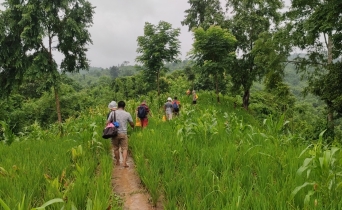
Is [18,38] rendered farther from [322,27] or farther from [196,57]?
[322,27]

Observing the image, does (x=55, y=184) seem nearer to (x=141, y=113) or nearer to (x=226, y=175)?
(x=226, y=175)

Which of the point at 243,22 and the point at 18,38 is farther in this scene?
the point at 243,22

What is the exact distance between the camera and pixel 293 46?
55.2 feet

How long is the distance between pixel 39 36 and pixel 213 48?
1271 cm

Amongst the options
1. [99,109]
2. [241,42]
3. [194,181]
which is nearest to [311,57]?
[241,42]

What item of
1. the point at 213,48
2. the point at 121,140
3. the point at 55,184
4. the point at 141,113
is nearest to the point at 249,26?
the point at 213,48

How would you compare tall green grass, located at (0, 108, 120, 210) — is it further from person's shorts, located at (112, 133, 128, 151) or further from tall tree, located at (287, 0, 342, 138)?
tall tree, located at (287, 0, 342, 138)

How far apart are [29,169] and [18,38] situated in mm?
17515

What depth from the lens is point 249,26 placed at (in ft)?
72.2

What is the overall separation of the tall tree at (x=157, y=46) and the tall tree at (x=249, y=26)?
631 centimetres

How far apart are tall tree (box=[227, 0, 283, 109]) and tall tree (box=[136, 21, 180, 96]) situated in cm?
631

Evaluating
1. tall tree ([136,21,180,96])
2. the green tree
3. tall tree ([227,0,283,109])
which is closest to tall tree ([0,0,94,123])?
tall tree ([136,21,180,96])

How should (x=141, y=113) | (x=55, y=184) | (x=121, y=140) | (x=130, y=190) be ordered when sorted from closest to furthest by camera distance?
(x=55, y=184) < (x=130, y=190) < (x=121, y=140) < (x=141, y=113)

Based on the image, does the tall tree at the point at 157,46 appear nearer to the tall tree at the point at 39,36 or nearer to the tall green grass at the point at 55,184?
the tall tree at the point at 39,36
